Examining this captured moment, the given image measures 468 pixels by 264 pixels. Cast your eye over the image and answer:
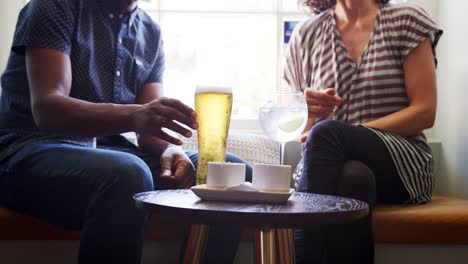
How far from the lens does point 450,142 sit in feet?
7.40

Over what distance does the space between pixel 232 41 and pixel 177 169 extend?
115 centimetres

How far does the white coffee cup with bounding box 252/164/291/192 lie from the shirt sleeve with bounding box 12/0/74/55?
591mm

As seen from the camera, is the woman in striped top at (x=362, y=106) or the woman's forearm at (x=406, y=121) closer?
the woman in striped top at (x=362, y=106)

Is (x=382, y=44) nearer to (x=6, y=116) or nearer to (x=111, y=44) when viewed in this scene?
(x=111, y=44)

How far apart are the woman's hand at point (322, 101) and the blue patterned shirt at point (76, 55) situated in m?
0.48

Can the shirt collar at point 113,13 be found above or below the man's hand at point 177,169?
above

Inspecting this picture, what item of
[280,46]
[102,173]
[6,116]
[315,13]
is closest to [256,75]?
[280,46]

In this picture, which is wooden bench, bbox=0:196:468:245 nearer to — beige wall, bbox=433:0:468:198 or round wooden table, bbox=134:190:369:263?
round wooden table, bbox=134:190:369:263

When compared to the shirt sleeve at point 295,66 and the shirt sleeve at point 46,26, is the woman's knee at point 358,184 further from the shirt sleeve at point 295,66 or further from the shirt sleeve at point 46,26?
the shirt sleeve at point 46,26

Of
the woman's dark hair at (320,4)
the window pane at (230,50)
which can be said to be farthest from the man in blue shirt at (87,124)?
the window pane at (230,50)

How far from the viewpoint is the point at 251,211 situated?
3.09 feet

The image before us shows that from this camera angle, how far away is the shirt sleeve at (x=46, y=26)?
1.42m

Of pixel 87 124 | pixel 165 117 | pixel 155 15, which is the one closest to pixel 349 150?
pixel 165 117

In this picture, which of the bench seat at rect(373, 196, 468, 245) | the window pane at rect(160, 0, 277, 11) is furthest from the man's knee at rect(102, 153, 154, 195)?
the window pane at rect(160, 0, 277, 11)
